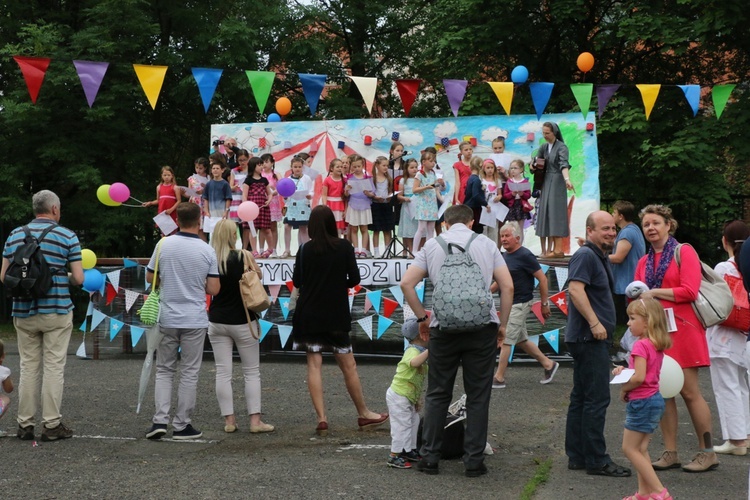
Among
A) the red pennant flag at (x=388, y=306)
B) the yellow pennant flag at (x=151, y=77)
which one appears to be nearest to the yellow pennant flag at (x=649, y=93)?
the red pennant flag at (x=388, y=306)

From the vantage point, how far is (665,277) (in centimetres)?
680

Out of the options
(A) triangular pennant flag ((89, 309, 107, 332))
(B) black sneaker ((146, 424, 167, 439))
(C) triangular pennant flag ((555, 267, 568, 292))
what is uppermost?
(C) triangular pennant flag ((555, 267, 568, 292))

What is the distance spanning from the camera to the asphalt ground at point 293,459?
6.02 metres

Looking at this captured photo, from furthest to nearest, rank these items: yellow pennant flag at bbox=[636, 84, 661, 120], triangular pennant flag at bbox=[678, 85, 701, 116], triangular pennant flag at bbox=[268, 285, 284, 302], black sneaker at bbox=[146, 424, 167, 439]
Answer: triangular pennant flag at bbox=[678, 85, 701, 116]
yellow pennant flag at bbox=[636, 84, 661, 120]
triangular pennant flag at bbox=[268, 285, 284, 302]
black sneaker at bbox=[146, 424, 167, 439]

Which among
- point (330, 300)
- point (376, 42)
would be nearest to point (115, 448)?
point (330, 300)

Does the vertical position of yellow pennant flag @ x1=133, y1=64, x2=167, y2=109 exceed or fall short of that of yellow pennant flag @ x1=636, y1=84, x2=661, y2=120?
it exceeds it


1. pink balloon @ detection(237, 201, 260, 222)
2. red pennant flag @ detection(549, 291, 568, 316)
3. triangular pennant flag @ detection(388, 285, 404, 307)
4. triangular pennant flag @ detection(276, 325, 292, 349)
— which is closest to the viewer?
red pennant flag @ detection(549, 291, 568, 316)

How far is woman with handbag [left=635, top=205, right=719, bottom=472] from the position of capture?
6621mm

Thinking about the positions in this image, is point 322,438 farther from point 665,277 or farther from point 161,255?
point 665,277

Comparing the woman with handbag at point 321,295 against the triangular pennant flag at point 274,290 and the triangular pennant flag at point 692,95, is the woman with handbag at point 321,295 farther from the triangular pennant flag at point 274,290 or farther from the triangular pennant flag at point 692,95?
the triangular pennant flag at point 692,95

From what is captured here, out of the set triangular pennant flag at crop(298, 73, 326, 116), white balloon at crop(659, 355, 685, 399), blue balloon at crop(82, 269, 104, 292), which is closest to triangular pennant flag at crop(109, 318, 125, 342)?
blue balloon at crop(82, 269, 104, 292)

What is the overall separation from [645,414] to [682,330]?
1357 mm

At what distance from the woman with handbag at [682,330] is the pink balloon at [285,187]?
26.1 ft

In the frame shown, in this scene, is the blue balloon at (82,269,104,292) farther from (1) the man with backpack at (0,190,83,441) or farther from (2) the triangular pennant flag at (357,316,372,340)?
(1) the man with backpack at (0,190,83,441)
